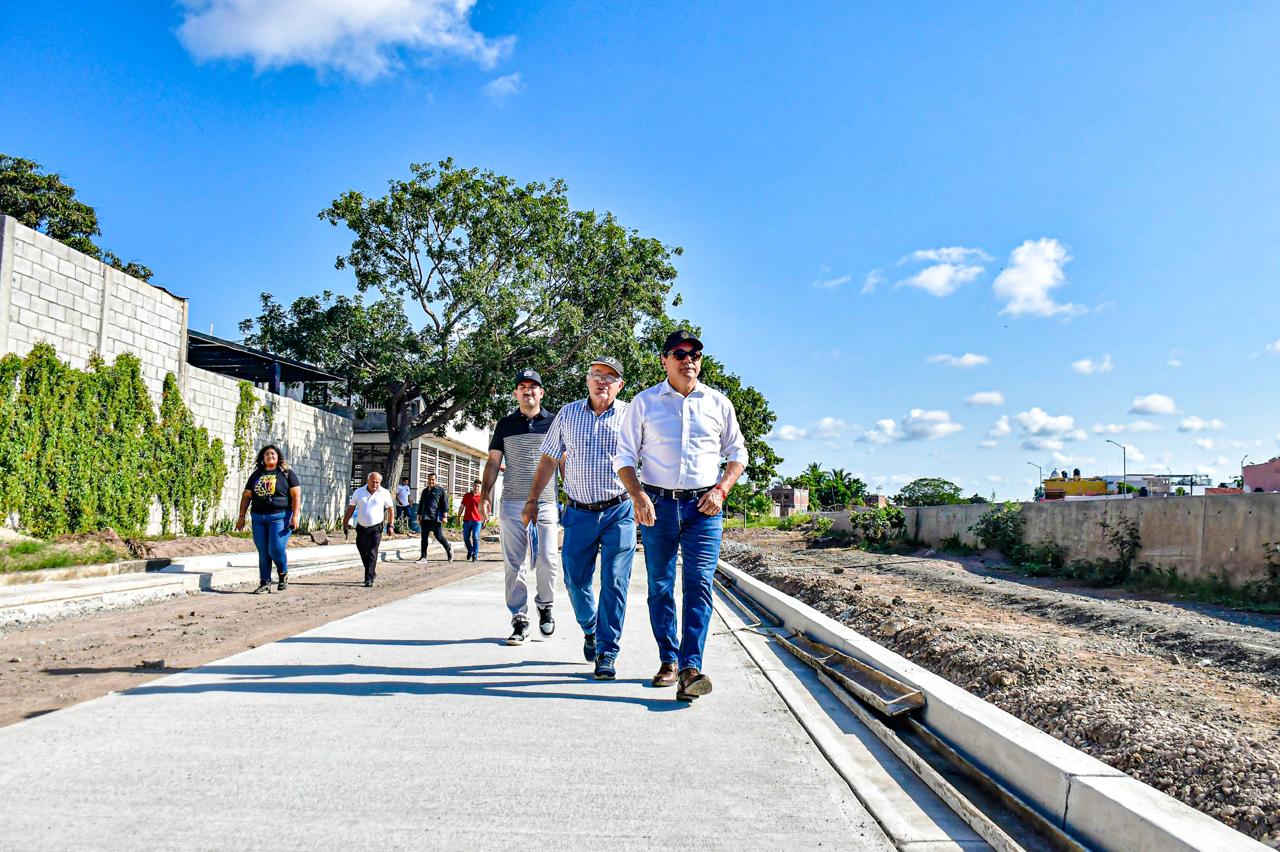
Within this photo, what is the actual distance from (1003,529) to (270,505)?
12602 millimetres

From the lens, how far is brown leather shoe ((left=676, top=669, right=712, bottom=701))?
5.19m

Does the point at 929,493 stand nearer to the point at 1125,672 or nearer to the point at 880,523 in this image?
the point at 880,523

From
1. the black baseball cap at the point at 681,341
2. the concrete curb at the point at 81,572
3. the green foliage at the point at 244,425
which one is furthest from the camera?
the green foliage at the point at 244,425

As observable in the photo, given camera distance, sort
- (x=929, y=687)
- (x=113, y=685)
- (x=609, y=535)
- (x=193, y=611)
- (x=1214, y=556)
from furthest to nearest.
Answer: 1. (x=1214, y=556)
2. (x=193, y=611)
3. (x=609, y=535)
4. (x=113, y=685)
5. (x=929, y=687)

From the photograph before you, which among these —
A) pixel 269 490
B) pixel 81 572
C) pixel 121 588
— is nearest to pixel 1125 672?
pixel 269 490

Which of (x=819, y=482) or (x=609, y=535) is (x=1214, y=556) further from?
(x=819, y=482)

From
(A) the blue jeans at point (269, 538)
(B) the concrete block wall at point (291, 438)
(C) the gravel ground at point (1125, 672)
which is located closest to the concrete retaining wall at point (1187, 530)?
(C) the gravel ground at point (1125, 672)

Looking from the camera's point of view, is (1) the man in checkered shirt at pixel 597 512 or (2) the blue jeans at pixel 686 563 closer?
(2) the blue jeans at pixel 686 563

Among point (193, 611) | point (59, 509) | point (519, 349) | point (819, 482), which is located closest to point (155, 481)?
point (59, 509)

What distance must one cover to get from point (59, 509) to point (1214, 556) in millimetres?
15753

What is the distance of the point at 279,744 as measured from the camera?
13.2 ft

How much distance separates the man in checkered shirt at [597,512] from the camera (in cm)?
591

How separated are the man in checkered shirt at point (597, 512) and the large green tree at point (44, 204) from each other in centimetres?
3456

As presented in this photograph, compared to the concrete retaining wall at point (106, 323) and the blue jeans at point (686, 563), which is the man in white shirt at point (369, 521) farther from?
the blue jeans at point (686, 563)
